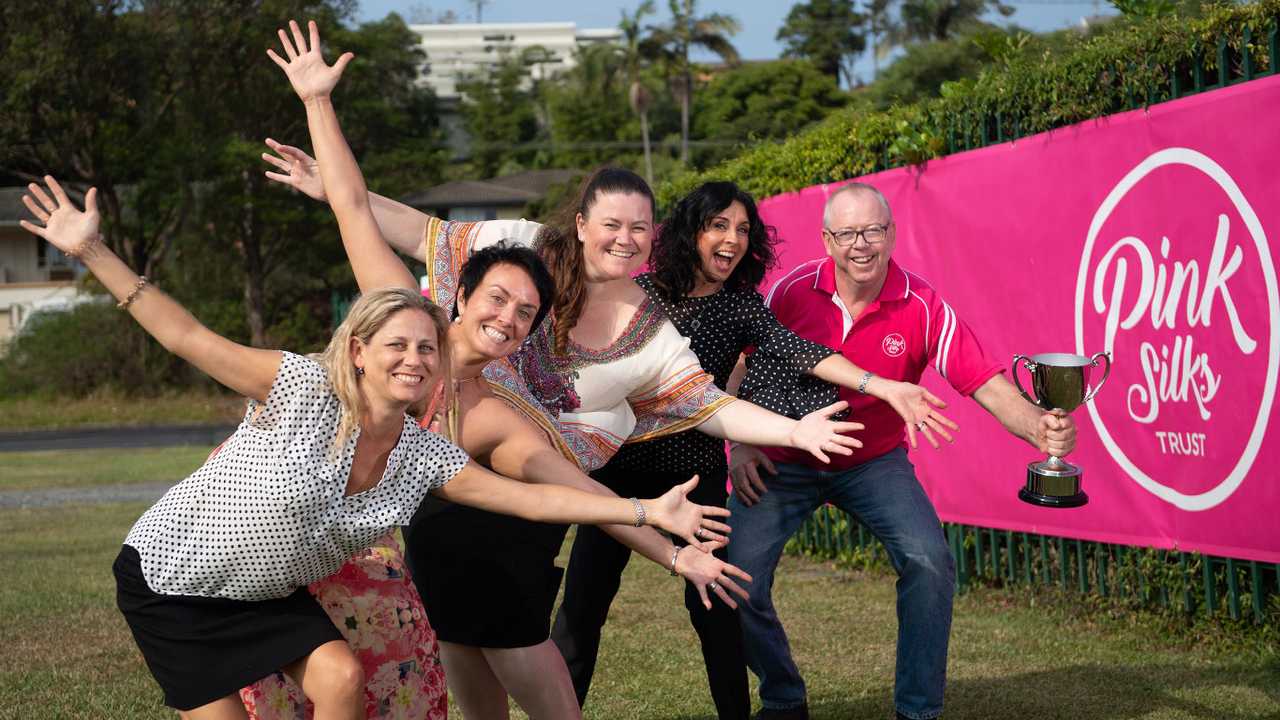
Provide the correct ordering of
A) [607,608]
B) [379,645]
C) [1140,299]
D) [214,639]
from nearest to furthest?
1. [214,639]
2. [379,645]
3. [607,608]
4. [1140,299]

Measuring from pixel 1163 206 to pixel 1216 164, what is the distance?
35 cm

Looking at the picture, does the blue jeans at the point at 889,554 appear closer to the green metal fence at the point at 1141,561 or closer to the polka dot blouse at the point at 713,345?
the polka dot blouse at the point at 713,345

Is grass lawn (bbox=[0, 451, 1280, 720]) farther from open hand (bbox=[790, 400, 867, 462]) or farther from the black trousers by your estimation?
open hand (bbox=[790, 400, 867, 462])

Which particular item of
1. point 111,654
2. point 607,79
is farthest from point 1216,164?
point 607,79

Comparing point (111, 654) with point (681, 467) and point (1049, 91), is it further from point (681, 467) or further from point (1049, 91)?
point (1049, 91)

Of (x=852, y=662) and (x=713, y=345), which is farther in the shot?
(x=852, y=662)

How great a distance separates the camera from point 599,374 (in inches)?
178

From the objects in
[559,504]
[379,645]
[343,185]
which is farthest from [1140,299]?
[379,645]

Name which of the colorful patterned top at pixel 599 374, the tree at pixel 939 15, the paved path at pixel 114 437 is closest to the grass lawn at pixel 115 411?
the paved path at pixel 114 437

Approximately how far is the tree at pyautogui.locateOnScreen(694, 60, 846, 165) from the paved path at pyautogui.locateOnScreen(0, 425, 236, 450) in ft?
125

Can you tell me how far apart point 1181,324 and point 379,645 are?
148 inches

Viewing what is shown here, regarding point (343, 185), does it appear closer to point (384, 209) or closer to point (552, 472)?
point (384, 209)

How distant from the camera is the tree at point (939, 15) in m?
70.7

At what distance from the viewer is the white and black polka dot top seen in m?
3.50
